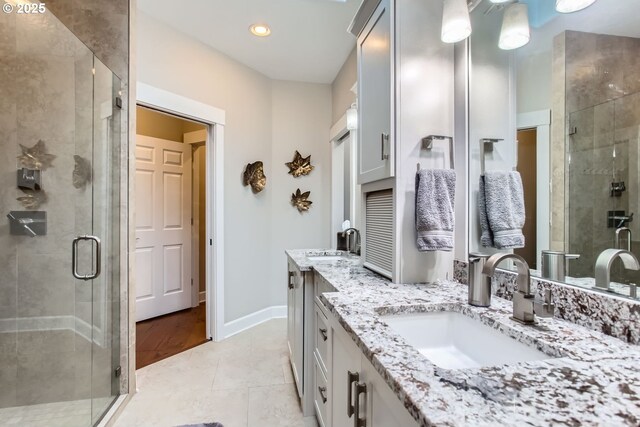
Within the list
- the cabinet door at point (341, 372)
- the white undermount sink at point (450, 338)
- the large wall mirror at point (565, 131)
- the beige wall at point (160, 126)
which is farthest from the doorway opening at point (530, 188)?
the beige wall at point (160, 126)

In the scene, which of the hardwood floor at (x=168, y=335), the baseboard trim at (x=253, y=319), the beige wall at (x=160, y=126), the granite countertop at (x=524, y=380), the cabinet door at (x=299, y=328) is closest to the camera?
the granite countertop at (x=524, y=380)

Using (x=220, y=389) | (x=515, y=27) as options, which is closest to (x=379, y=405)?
(x=515, y=27)

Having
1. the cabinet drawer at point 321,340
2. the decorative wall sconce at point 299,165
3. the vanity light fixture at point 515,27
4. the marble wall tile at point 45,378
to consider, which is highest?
the vanity light fixture at point 515,27

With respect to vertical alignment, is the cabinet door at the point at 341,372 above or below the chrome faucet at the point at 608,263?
below

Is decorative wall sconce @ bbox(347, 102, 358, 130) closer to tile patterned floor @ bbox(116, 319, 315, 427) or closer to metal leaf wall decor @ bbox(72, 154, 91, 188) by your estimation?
metal leaf wall decor @ bbox(72, 154, 91, 188)

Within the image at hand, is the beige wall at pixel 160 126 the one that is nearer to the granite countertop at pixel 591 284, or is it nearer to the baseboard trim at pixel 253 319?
the baseboard trim at pixel 253 319

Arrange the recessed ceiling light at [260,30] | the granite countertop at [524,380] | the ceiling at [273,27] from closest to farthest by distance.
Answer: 1. the granite countertop at [524,380]
2. the ceiling at [273,27]
3. the recessed ceiling light at [260,30]

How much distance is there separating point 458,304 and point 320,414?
0.99 metres

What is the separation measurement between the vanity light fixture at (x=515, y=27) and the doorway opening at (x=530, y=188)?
1.22 feet

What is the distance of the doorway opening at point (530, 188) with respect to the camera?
1.14 m

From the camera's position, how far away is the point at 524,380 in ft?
1.89

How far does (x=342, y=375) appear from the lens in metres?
1.05

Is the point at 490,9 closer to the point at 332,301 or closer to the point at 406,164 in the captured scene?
the point at 406,164

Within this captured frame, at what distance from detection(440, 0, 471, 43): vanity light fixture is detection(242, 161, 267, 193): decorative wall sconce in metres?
2.27
